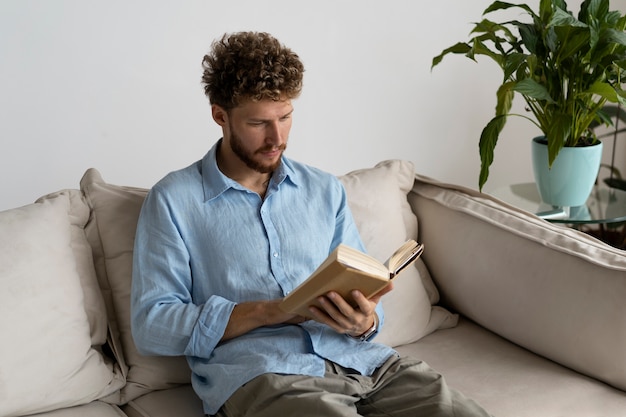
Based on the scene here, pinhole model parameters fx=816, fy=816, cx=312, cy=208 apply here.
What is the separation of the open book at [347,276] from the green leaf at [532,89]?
76 centimetres

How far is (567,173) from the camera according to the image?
2275mm

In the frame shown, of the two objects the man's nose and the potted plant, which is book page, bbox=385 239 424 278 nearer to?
the man's nose

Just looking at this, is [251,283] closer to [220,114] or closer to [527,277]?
[220,114]

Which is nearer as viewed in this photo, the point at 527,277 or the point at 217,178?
the point at 217,178

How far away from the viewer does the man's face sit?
64.9 inches

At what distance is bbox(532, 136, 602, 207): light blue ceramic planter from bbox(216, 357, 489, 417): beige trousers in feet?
2.87

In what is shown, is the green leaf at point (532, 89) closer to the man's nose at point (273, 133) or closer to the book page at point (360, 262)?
the man's nose at point (273, 133)

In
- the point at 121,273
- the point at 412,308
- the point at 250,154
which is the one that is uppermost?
the point at 250,154

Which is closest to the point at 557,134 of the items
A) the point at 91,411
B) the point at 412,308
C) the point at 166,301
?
the point at 412,308

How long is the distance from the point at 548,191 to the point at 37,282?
4.67 feet

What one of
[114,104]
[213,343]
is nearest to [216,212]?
[213,343]

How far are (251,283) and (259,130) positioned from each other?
314 mm

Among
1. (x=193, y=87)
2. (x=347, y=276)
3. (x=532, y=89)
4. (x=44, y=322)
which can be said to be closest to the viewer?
(x=347, y=276)

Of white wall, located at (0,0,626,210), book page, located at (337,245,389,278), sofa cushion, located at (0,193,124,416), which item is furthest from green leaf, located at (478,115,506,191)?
sofa cushion, located at (0,193,124,416)
